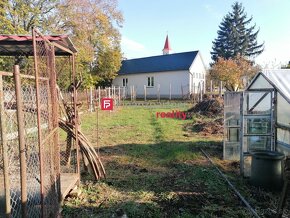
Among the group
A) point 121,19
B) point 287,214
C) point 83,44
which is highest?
point 121,19

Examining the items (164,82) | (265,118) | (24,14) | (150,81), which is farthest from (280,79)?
(150,81)

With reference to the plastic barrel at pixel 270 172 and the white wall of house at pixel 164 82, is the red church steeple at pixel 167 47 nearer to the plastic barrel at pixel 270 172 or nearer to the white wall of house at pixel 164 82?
the white wall of house at pixel 164 82

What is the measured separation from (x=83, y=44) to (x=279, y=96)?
2440 cm

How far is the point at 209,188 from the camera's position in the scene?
5238mm

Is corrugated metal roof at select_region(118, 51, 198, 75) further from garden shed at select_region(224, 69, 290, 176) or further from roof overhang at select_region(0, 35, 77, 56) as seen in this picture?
roof overhang at select_region(0, 35, 77, 56)

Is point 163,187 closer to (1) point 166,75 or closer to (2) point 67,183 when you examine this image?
(2) point 67,183

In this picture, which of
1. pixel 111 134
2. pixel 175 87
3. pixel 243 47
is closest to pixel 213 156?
pixel 111 134

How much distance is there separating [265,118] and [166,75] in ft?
93.7

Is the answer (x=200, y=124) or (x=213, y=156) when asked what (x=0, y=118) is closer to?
(x=213, y=156)

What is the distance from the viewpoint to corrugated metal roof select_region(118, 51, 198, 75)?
33250 millimetres

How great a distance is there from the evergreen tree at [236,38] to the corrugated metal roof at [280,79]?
4245 cm

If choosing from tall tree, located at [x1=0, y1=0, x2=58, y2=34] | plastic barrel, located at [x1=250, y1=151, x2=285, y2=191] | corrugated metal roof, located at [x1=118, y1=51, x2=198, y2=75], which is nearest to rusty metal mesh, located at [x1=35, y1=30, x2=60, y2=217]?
plastic barrel, located at [x1=250, y1=151, x2=285, y2=191]

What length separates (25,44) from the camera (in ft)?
14.3

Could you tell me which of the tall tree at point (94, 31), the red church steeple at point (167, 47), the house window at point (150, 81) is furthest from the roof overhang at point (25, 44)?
the red church steeple at point (167, 47)
